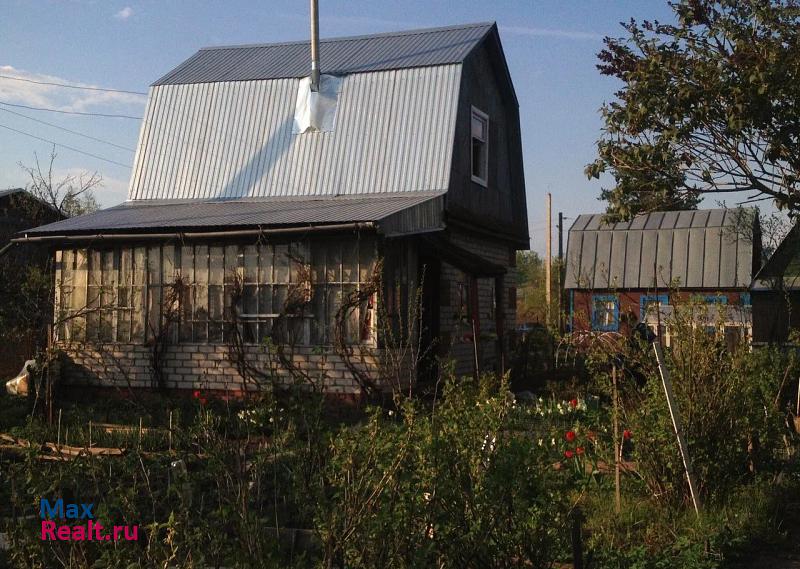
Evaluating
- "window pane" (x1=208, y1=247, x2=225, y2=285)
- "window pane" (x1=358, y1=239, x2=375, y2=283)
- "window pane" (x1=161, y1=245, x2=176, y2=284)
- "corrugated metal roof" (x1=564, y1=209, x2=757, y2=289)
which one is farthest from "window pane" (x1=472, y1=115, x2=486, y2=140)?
"corrugated metal roof" (x1=564, y1=209, x2=757, y2=289)

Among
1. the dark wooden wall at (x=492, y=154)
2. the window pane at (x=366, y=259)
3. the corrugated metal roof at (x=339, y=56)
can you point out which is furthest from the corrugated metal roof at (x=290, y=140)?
the window pane at (x=366, y=259)

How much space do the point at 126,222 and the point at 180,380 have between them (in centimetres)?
277

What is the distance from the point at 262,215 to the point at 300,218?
3.51 feet

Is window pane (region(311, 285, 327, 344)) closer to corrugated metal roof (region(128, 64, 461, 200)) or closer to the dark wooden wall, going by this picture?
corrugated metal roof (region(128, 64, 461, 200))

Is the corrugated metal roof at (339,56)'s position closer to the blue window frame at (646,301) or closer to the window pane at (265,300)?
the window pane at (265,300)

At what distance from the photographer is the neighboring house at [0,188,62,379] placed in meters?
16.4

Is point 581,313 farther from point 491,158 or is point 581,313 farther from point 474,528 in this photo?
point 491,158

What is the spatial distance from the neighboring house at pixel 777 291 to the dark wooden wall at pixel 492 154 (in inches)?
243

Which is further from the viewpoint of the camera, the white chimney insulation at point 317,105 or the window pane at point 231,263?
the white chimney insulation at point 317,105

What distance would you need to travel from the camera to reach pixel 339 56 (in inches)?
709

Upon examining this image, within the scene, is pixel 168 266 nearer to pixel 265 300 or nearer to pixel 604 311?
pixel 265 300

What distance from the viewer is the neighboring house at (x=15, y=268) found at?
1636cm

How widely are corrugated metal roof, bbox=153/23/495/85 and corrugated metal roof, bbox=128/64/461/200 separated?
272 millimetres

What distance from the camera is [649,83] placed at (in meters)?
13.6
